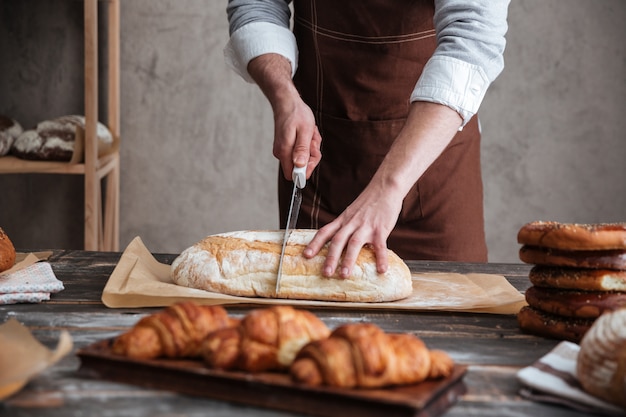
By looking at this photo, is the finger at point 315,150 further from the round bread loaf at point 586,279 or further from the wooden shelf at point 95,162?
the wooden shelf at point 95,162

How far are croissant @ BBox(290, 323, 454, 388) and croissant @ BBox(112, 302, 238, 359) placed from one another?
14 cm

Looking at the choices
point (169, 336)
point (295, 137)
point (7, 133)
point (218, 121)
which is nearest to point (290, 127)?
point (295, 137)

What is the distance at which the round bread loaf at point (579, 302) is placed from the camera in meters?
1.13

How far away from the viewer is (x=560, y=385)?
897mm

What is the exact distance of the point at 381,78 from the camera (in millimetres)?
2090

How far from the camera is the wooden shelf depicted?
8.90 ft

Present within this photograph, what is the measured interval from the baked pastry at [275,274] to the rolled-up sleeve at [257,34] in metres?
0.67

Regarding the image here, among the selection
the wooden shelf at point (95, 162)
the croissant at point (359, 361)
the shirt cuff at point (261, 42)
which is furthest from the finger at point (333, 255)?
the wooden shelf at point (95, 162)

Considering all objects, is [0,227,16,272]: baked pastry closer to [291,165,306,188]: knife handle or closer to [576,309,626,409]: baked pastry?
[291,165,306,188]: knife handle

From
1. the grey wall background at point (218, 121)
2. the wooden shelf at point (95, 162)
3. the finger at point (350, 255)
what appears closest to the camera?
the finger at point (350, 255)

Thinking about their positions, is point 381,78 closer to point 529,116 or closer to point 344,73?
point 344,73

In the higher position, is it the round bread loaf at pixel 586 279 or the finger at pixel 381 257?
the finger at pixel 381 257

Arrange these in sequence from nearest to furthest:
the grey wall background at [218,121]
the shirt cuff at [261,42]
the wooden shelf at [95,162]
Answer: the shirt cuff at [261,42], the wooden shelf at [95,162], the grey wall background at [218,121]

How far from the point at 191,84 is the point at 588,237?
2.54 meters
